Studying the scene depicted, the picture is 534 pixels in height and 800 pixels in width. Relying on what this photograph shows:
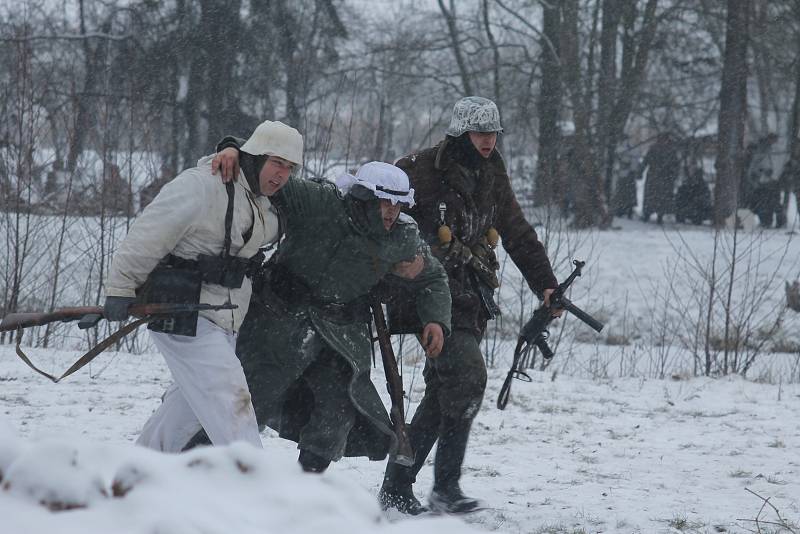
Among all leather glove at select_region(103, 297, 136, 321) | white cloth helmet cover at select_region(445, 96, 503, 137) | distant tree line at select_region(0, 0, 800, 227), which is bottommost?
leather glove at select_region(103, 297, 136, 321)

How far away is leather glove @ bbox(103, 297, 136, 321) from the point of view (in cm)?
333

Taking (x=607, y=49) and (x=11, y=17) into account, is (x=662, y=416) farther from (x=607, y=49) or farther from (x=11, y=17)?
(x=607, y=49)

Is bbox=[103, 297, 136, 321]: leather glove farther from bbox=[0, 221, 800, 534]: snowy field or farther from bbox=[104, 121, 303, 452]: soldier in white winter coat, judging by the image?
bbox=[0, 221, 800, 534]: snowy field

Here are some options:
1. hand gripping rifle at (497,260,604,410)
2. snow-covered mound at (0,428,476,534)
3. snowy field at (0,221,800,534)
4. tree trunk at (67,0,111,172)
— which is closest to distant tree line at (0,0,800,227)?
tree trunk at (67,0,111,172)

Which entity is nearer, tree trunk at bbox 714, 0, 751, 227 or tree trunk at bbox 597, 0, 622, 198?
tree trunk at bbox 714, 0, 751, 227

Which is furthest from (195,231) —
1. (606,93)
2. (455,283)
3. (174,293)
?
(606,93)

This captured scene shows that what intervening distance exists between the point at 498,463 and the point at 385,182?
2385mm

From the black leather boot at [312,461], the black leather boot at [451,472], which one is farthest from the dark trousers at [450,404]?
the black leather boot at [312,461]

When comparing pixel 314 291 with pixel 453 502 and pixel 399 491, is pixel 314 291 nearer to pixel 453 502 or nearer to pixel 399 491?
pixel 399 491

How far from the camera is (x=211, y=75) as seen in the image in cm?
1666

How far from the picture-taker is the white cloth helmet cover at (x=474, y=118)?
4.31 meters

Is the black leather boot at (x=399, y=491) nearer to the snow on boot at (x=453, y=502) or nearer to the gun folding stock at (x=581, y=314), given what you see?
the snow on boot at (x=453, y=502)

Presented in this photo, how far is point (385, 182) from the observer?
382cm

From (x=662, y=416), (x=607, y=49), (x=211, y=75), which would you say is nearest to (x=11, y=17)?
(x=211, y=75)
